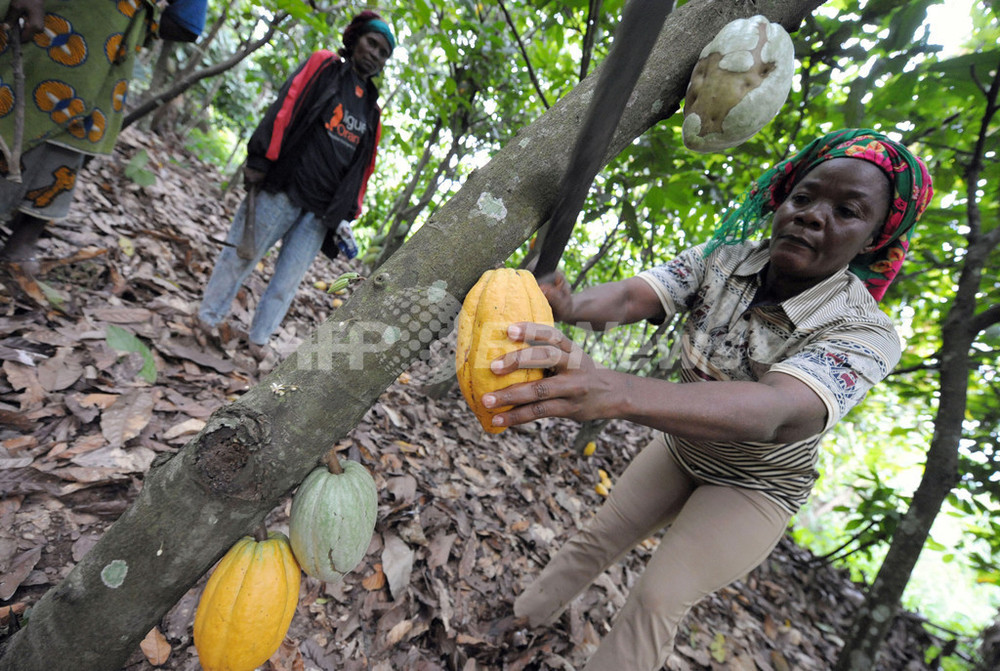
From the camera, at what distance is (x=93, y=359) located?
6.41 ft

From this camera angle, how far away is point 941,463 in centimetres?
243

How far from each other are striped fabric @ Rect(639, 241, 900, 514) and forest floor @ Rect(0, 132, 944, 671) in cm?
109

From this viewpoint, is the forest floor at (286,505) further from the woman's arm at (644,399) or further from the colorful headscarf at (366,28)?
the colorful headscarf at (366,28)

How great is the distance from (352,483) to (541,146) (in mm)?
793

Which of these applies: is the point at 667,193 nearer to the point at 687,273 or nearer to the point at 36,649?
the point at 687,273

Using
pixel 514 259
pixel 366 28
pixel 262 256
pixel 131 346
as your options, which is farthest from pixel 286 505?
pixel 514 259

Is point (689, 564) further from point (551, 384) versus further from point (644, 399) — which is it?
point (551, 384)

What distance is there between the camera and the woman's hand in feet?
2.53

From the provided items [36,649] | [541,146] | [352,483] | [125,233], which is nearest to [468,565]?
[352,483]

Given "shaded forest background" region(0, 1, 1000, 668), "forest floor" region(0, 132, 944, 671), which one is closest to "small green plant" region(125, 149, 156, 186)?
"shaded forest background" region(0, 1, 1000, 668)

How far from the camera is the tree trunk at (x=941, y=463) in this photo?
2344 millimetres

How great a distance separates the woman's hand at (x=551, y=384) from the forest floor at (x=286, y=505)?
125 cm

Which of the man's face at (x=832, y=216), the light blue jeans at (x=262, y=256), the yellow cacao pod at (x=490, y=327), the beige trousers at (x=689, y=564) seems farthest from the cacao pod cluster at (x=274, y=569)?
the light blue jeans at (x=262, y=256)

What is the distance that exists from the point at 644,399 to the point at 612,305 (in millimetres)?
746
